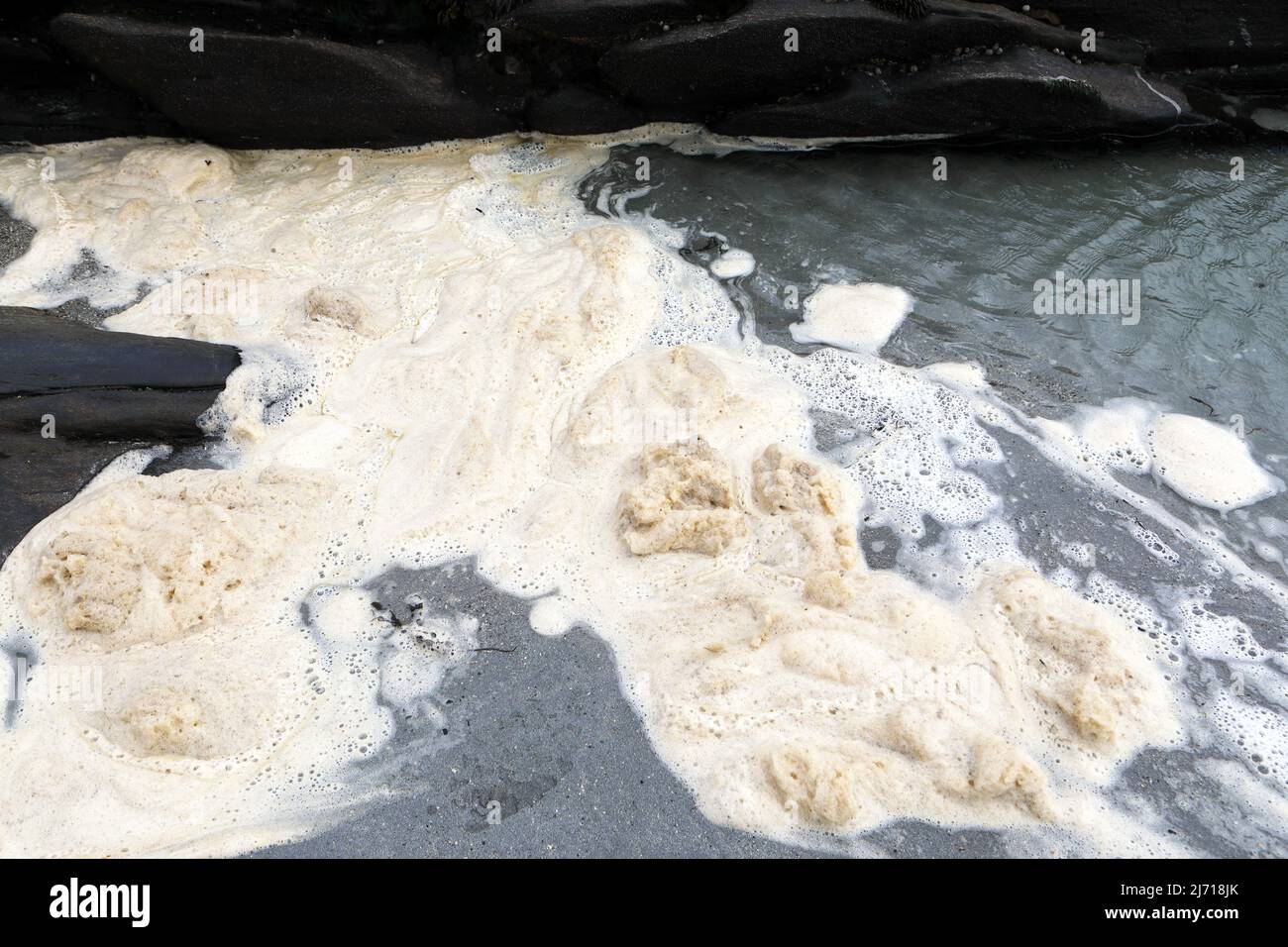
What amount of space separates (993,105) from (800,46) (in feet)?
4.75

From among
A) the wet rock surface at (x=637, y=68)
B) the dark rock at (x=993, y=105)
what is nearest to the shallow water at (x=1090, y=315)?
the dark rock at (x=993, y=105)

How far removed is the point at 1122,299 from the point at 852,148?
7.41 ft

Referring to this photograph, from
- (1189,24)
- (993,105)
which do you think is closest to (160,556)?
(993,105)

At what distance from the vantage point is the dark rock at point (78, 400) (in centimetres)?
414

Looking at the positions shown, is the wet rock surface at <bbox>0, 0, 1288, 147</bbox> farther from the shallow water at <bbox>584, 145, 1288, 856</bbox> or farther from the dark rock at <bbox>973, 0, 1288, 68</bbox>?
the shallow water at <bbox>584, 145, 1288, 856</bbox>

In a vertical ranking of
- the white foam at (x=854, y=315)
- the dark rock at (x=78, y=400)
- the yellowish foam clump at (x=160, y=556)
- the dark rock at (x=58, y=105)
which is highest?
the dark rock at (x=58, y=105)

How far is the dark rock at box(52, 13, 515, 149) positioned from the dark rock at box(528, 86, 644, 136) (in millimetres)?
270

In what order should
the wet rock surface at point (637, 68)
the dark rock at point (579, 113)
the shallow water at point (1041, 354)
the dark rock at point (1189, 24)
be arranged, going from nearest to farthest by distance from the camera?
the shallow water at point (1041, 354) < the wet rock surface at point (637, 68) < the dark rock at point (1189, 24) < the dark rock at point (579, 113)

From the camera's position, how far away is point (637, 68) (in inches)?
251

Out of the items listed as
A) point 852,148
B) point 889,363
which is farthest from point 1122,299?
point 852,148

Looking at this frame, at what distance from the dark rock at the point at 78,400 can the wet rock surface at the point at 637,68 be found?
2484 millimetres

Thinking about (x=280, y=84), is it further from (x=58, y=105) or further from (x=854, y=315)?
(x=854, y=315)

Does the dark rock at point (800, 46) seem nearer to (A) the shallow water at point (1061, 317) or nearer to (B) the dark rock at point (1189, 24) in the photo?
(B) the dark rock at point (1189, 24)

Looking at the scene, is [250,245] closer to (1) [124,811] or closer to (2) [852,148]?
(1) [124,811]
